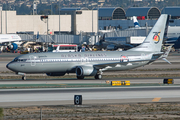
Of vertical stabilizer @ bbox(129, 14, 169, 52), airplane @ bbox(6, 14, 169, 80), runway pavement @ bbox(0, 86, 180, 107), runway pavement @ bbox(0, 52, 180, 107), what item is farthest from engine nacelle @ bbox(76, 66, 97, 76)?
runway pavement @ bbox(0, 86, 180, 107)

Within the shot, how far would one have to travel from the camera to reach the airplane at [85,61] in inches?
1801

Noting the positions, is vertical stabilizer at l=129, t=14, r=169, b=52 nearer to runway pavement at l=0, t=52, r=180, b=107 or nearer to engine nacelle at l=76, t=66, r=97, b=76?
engine nacelle at l=76, t=66, r=97, b=76

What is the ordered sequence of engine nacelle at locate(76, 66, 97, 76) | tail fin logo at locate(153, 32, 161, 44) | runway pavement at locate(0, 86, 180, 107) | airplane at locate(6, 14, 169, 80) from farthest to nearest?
tail fin logo at locate(153, 32, 161, 44) < engine nacelle at locate(76, 66, 97, 76) < airplane at locate(6, 14, 169, 80) < runway pavement at locate(0, 86, 180, 107)

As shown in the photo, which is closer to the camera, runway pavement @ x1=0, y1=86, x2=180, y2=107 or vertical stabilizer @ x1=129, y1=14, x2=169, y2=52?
runway pavement @ x1=0, y1=86, x2=180, y2=107

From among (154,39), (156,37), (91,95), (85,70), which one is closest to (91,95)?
(91,95)

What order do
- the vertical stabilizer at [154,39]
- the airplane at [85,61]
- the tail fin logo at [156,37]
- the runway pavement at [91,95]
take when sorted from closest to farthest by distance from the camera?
the runway pavement at [91,95]
the airplane at [85,61]
the vertical stabilizer at [154,39]
the tail fin logo at [156,37]

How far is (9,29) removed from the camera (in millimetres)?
154125

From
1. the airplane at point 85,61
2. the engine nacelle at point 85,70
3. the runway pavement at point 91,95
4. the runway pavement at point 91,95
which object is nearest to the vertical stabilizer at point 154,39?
the airplane at point 85,61

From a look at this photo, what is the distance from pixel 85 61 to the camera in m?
48.2

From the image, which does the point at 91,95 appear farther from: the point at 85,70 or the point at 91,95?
the point at 85,70

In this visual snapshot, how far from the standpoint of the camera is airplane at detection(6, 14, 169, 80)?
45.8m

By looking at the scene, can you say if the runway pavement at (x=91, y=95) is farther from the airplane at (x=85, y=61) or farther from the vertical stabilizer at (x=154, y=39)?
the vertical stabilizer at (x=154, y=39)

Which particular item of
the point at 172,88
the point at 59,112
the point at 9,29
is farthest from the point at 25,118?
the point at 9,29

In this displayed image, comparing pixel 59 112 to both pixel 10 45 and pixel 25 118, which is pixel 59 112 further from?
pixel 10 45
